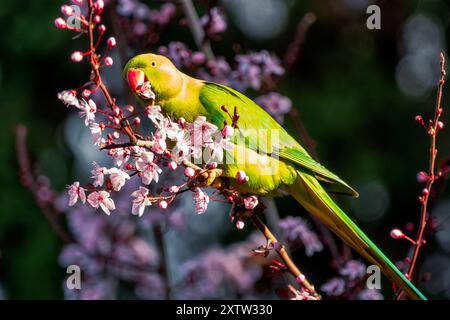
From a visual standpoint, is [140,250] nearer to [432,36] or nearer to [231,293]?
[231,293]

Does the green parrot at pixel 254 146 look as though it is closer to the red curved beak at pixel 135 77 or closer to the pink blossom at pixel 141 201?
the red curved beak at pixel 135 77

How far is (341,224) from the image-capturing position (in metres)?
2.16

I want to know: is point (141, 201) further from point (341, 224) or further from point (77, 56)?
point (341, 224)

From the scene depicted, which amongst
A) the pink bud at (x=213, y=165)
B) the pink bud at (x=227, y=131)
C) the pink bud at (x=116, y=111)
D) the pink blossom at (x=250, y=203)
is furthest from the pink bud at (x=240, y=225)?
the pink bud at (x=116, y=111)

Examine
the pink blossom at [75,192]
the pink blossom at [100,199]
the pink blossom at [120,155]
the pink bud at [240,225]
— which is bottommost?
the pink bud at [240,225]

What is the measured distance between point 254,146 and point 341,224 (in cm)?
45

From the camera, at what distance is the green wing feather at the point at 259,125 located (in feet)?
7.50

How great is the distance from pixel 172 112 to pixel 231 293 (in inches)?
59.5

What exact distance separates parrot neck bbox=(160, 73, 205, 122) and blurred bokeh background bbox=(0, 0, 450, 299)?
2.54 metres

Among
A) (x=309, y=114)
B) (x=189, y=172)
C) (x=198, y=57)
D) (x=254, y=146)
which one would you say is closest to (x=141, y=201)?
(x=189, y=172)

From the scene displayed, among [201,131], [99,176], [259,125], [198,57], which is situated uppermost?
[198,57]

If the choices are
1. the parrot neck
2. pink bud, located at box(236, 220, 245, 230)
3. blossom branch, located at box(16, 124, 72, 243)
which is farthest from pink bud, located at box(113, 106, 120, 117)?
blossom branch, located at box(16, 124, 72, 243)
